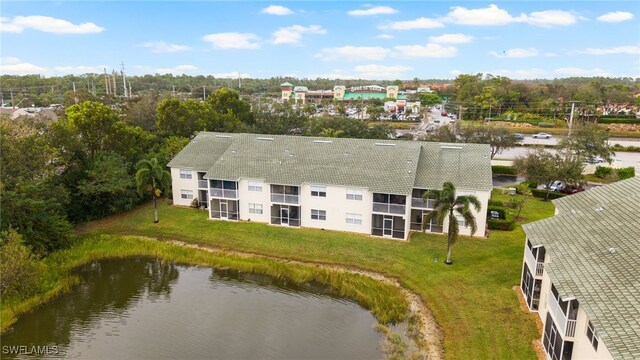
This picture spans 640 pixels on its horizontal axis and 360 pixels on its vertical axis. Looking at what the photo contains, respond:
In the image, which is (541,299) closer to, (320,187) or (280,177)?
(320,187)

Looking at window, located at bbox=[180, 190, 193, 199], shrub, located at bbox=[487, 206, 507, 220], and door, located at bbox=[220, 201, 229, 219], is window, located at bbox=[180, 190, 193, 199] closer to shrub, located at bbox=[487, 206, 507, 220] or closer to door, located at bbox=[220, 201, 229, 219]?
door, located at bbox=[220, 201, 229, 219]

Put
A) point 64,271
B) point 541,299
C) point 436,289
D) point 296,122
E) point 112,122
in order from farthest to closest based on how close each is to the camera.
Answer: point 296,122
point 112,122
point 64,271
point 436,289
point 541,299

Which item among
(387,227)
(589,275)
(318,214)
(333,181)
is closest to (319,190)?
(333,181)

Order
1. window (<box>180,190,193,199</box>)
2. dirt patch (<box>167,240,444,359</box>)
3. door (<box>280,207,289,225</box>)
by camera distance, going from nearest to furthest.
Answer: dirt patch (<box>167,240,444,359</box>) → door (<box>280,207,289,225</box>) → window (<box>180,190,193,199</box>)

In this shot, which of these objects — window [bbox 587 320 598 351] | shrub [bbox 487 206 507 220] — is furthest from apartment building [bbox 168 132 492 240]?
window [bbox 587 320 598 351]

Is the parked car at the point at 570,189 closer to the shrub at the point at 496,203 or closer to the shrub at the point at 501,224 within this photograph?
the shrub at the point at 496,203

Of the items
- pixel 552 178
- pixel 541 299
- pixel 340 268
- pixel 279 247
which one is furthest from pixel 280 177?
pixel 552 178

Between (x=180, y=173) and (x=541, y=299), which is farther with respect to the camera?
(x=180, y=173)
